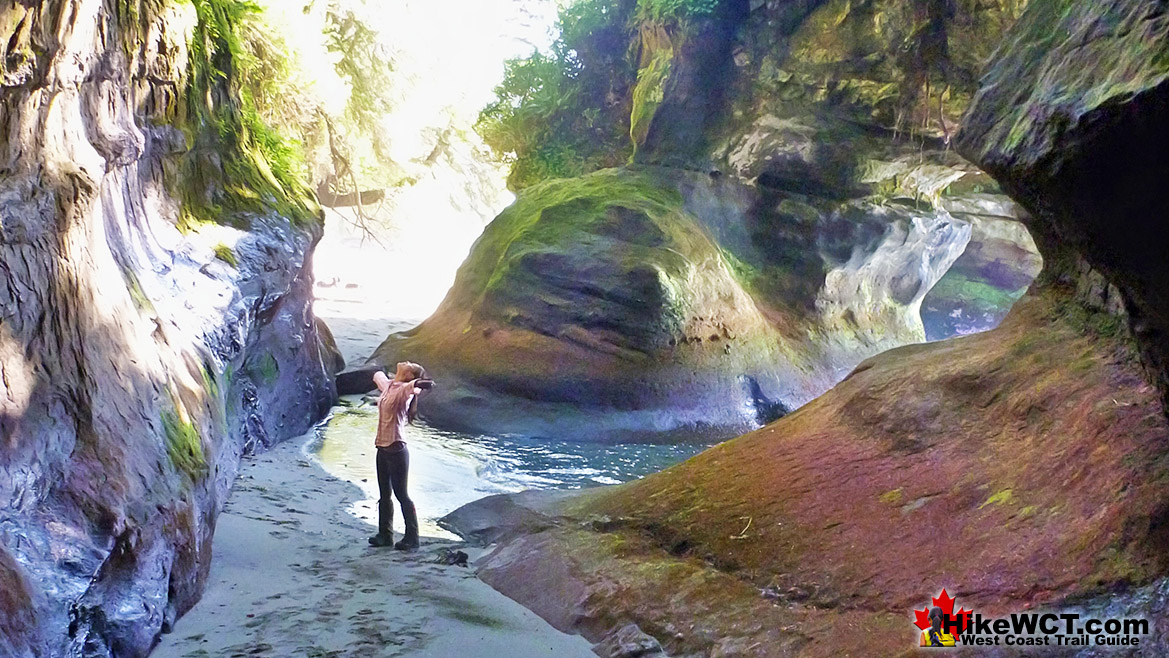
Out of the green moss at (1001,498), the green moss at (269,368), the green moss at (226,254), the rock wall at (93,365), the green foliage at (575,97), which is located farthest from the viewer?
the green foliage at (575,97)

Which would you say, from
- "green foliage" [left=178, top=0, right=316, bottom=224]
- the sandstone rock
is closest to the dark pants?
the sandstone rock

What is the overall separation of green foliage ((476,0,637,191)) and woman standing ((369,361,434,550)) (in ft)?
36.1

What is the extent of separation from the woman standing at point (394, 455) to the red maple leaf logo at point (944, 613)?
339 cm

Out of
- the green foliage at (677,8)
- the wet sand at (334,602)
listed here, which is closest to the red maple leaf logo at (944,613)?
the wet sand at (334,602)

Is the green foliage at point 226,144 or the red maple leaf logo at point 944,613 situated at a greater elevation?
the green foliage at point 226,144

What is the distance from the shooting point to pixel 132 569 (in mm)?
3707

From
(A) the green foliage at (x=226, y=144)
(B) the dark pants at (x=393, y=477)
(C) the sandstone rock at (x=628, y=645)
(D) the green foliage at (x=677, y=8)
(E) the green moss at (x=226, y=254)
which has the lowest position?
(C) the sandstone rock at (x=628, y=645)

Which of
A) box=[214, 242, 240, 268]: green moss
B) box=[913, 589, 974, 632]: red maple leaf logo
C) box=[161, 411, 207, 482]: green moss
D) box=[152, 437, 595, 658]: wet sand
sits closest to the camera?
box=[913, 589, 974, 632]: red maple leaf logo

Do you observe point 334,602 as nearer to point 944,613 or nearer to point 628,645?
point 628,645

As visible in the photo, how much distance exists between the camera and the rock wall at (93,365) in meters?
3.29

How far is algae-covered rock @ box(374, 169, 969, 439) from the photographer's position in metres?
11.4

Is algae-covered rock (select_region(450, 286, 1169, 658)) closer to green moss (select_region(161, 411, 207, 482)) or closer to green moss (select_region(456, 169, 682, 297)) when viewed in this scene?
green moss (select_region(161, 411, 207, 482))

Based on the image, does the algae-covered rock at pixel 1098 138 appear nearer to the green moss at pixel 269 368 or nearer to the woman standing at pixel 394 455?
the woman standing at pixel 394 455

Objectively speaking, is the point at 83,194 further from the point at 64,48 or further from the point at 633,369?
the point at 633,369
